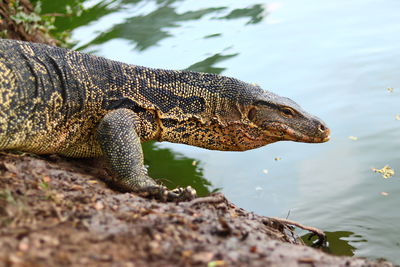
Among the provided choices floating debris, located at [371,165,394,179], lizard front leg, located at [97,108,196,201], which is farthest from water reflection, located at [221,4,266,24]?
lizard front leg, located at [97,108,196,201]

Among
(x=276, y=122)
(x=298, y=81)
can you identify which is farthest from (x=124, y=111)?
(x=298, y=81)

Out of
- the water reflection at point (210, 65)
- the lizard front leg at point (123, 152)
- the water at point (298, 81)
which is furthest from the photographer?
the water reflection at point (210, 65)

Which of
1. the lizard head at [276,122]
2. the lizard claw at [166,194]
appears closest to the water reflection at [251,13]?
the lizard head at [276,122]

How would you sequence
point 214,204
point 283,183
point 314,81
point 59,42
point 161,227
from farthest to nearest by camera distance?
point 59,42 → point 314,81 → point 283,183 → point 214,204 → point 161,227

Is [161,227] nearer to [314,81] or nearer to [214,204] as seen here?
[214,204]

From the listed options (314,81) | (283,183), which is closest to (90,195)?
(283,183)

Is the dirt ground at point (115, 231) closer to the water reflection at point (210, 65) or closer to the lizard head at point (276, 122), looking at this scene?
the lizard head at point (276, 122)
